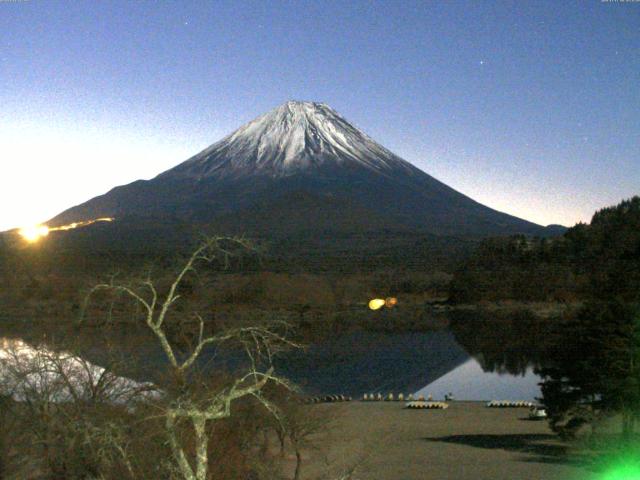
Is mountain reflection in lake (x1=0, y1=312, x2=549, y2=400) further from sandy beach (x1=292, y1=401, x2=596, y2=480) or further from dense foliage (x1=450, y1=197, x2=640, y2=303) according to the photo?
dense foliage (x1=450, y1=197, x2=640, y2=303)

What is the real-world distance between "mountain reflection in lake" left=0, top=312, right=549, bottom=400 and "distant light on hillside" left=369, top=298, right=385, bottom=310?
37.8ft

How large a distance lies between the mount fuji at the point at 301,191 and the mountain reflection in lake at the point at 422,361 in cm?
5835

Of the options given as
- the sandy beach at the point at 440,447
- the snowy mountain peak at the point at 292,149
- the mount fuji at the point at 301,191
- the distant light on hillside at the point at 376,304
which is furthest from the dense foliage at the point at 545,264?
the snowy mountain peak at the point at 292,149

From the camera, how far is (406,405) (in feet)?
87.7

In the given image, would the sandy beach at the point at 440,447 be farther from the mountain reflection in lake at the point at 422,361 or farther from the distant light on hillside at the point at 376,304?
the distant light on hillside at the point at 376,304

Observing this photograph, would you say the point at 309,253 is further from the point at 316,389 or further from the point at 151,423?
the point at 151,423

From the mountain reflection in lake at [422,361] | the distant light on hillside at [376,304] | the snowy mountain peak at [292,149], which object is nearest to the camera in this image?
the mountain reflection in lake at [422,361]

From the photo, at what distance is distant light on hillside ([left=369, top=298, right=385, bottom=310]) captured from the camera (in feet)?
224

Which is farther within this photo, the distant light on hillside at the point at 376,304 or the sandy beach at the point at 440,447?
the distant light on hillside at the point at 376,304

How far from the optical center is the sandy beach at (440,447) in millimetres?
15016

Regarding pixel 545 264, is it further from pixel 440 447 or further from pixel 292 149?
pixel 292 149

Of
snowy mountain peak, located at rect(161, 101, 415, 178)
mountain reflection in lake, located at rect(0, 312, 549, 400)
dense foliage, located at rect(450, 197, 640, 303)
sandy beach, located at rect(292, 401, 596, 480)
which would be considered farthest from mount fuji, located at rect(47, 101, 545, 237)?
sandy beach, located at rect(292, 401, 596, 480)

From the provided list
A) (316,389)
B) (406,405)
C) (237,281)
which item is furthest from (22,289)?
(406,405)

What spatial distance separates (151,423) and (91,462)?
89 cm
